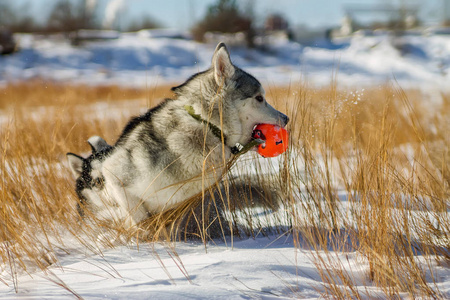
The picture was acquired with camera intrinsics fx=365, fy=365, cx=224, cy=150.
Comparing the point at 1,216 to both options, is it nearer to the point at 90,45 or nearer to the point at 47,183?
the point at 47,183

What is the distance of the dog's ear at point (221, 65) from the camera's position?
2650 mm

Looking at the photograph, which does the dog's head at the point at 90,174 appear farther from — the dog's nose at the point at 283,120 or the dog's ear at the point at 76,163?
the dog's nose at the point at 283,120

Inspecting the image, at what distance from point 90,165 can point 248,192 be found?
4.61ft

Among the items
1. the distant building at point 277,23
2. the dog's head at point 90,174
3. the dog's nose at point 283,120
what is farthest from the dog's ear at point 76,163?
the distant building at point 277,23

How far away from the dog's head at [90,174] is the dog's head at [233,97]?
0.91m

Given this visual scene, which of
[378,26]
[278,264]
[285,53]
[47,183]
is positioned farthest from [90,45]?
[278,264]

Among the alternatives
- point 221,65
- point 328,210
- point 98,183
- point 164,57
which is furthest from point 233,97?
point 164,57

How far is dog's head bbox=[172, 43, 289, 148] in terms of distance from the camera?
2.76 meters

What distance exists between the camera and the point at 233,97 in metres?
2.87

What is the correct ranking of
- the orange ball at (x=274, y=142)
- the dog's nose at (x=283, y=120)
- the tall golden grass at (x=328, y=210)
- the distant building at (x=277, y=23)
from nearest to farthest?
the tall golden grass at (x=328, y=210) → the orange ball at (x=274, y=142) → the dog's nose at (x=283, y=120) → the distant building at (x=277, y=23)

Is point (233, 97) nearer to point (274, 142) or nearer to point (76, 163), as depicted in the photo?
point (274, 142)

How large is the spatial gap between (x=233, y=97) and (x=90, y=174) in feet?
4.66

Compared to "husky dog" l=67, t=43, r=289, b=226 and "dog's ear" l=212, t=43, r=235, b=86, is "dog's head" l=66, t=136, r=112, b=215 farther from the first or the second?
"dog's ear" l=212, t=43, r=235, b=86

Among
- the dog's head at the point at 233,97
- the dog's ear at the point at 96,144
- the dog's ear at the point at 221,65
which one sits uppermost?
the dog's ear at the point at 221,65
